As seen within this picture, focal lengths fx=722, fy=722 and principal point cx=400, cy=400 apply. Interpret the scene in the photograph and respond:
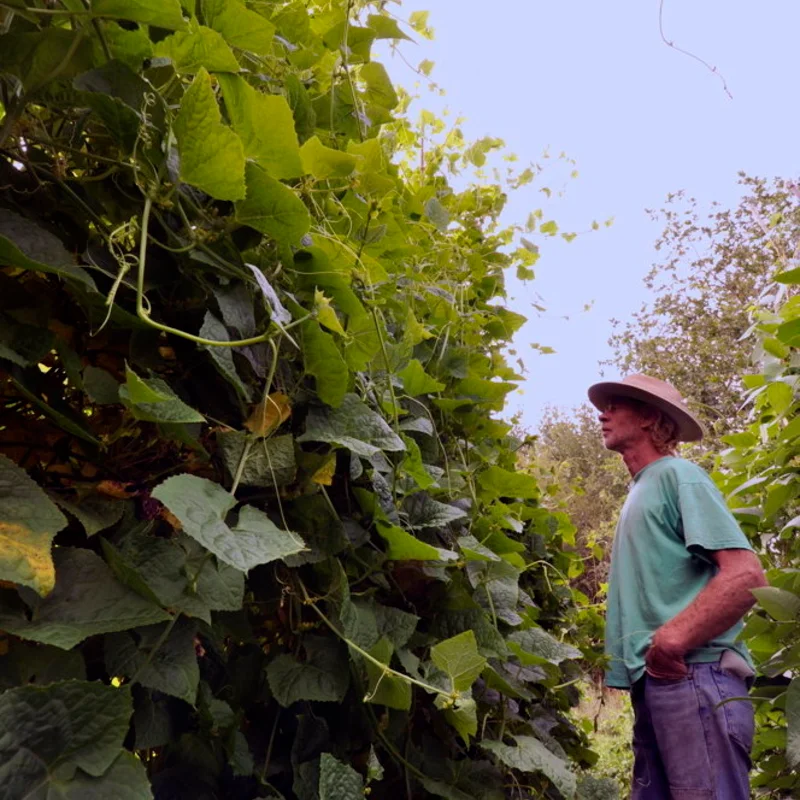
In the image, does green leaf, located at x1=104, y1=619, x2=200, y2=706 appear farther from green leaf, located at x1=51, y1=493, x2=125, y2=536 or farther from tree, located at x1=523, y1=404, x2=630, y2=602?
tree, located at x1=523, y1=404, x2=630, y2=602

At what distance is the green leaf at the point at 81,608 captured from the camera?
1.60 ft

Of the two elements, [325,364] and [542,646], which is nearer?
[325,364]

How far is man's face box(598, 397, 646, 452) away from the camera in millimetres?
2498

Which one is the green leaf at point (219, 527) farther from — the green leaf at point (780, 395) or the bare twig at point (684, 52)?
the green leaf at point (780, 395)

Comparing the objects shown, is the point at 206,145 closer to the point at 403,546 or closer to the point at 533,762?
the point at 403,546

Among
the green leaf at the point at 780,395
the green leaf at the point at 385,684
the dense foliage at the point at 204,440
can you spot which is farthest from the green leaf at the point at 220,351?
the green leaf at the point at 780,395

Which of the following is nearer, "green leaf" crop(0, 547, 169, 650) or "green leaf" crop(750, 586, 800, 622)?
"green leaf" crop(0, 547, 169, 650)

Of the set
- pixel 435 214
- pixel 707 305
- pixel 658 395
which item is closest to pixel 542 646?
pixel 435 214

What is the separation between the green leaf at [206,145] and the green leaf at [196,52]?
0.17 ft

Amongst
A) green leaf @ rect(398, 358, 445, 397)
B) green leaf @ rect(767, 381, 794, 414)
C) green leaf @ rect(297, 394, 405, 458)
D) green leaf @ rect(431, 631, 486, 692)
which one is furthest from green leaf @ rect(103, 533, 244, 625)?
green leaf @ rect(767, 381, 794, 414)

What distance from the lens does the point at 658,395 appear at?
243cm

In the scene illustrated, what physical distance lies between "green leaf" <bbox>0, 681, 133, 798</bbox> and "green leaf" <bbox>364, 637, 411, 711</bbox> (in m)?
0.39

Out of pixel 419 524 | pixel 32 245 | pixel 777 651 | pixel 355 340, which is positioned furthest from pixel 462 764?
pixel 777 651

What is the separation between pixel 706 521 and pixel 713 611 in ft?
0.80
